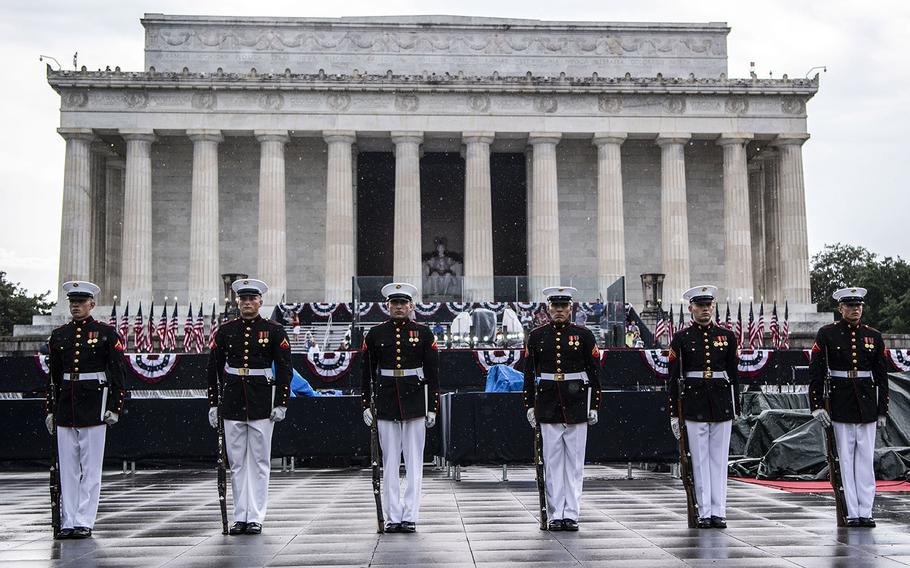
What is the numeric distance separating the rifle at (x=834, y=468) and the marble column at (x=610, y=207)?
154 ft

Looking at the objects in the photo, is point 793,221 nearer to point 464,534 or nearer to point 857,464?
point 857,464

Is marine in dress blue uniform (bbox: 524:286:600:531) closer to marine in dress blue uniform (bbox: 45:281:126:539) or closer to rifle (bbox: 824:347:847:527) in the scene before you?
rifle (bbox: 824:347:847:527)

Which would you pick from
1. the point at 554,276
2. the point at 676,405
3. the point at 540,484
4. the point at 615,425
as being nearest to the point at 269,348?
the point at 540,484

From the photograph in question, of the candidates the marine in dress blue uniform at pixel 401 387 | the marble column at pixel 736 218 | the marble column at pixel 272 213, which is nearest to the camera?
the marine in dress blue uniform at pixel 401 387

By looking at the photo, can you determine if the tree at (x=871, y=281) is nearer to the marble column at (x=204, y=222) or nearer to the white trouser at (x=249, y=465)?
the marble column at (x=204, y=222)

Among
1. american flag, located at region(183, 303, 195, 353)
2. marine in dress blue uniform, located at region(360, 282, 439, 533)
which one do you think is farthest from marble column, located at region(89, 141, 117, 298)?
marine in dress blue uniform, located at region(360, 282, 439, 533)

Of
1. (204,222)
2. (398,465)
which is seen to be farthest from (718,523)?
(204,222)

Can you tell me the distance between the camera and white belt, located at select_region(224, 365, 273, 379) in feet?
45.3

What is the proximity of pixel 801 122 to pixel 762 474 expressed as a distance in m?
45.7

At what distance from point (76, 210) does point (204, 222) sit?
6967mm

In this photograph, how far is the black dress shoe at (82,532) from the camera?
1330 cm

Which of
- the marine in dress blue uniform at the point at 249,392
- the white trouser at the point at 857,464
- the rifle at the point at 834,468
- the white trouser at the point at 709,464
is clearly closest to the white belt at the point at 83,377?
the marine in dress blue uniform at the point at 249,392

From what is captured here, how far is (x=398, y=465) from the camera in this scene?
45.8 ft

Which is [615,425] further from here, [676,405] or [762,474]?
[676,405]
